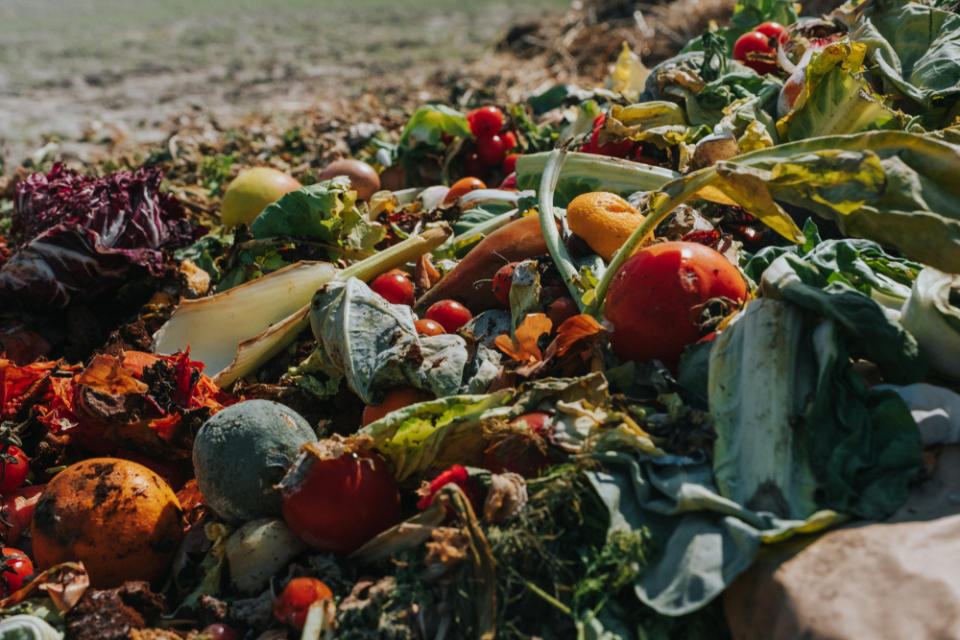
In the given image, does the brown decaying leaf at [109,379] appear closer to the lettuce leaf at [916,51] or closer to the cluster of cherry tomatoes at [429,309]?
the cluster of cherry tomatoes at [429,309]

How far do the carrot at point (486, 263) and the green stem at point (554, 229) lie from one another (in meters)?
0.10

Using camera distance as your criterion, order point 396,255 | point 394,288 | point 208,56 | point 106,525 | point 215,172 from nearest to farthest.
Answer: point 106,525 → point 394,288 → point 396,255 → point 215,172 → point 208,56

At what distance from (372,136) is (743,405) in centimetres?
475

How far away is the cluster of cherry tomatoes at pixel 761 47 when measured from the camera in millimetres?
4887

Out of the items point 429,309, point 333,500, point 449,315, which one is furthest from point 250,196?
point 333,500

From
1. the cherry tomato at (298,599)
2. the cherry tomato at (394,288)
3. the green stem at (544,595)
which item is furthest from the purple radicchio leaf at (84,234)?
the green stem at (544,595)

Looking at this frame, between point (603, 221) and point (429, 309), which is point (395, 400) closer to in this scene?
point (429, 309)

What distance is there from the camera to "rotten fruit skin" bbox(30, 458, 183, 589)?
8.99 feet

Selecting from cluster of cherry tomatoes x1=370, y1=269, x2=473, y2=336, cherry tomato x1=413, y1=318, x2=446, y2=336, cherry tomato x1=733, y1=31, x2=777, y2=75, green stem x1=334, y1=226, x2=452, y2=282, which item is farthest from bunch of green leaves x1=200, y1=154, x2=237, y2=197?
cherry tomato x1=733, y1=31, x2=777, y2=75

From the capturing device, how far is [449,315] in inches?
141

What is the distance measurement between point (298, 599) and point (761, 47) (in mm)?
4522

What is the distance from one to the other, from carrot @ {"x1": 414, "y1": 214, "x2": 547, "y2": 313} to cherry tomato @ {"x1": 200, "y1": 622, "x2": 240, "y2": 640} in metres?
1.76

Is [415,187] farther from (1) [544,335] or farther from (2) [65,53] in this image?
(2) [65,53]

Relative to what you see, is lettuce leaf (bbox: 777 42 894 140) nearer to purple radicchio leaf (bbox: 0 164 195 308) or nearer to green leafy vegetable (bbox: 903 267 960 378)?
green leafy vegetable (bbox: 903 267 960 378)
